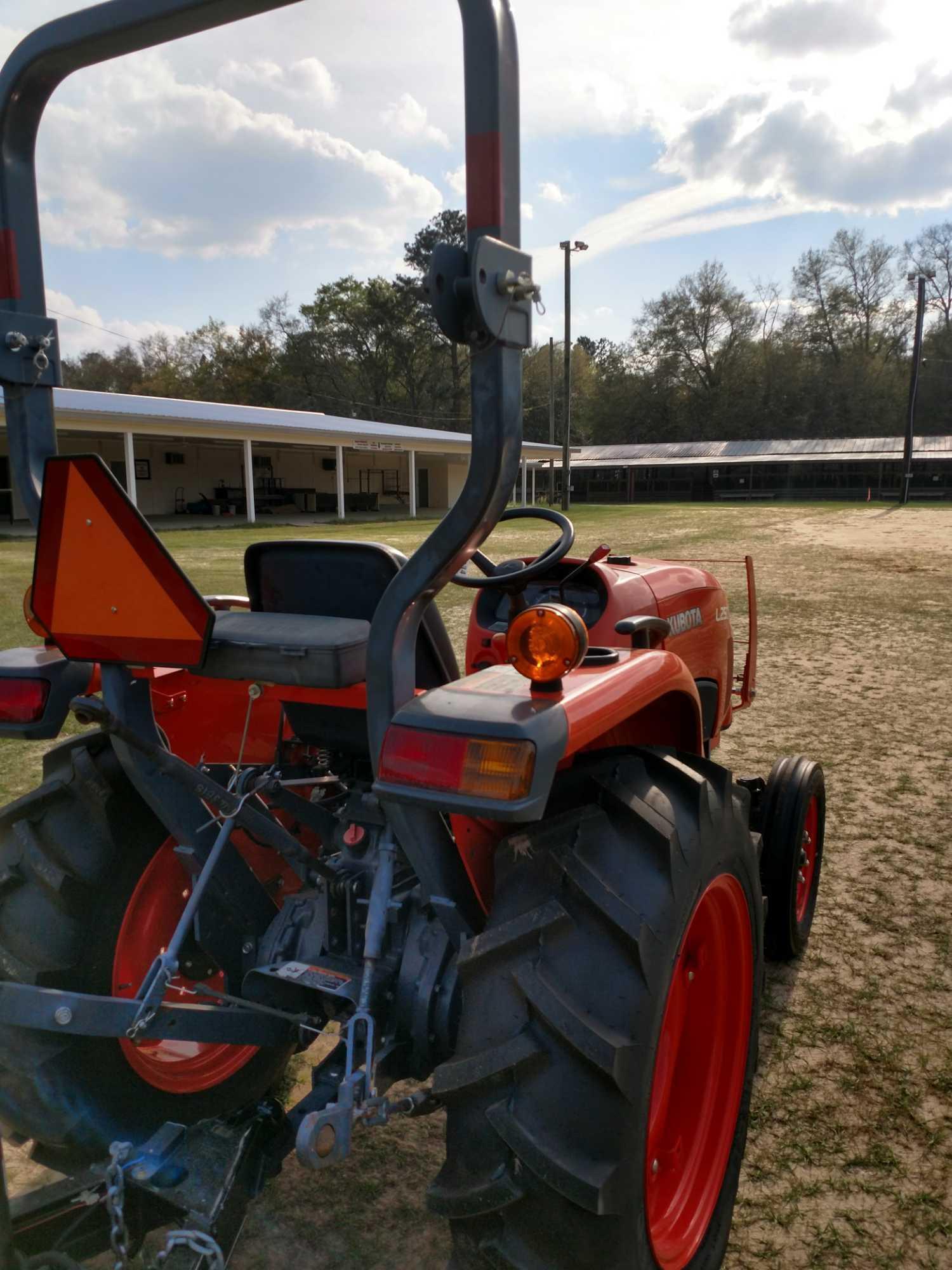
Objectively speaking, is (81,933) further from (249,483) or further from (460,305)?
(249,483)

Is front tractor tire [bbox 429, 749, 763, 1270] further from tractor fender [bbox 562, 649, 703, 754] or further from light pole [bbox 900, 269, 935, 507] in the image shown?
light pole [bbox 900, 269, 935, 507]

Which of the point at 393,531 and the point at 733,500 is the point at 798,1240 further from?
the point at 733,500

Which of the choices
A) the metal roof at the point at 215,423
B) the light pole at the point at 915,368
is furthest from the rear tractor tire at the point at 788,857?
the light pole at the point at 915,368

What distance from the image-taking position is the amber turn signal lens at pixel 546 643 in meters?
1.37

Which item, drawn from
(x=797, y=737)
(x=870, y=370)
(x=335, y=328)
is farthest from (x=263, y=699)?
(x=870, y=370)

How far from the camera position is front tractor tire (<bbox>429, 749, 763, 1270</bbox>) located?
1315mm

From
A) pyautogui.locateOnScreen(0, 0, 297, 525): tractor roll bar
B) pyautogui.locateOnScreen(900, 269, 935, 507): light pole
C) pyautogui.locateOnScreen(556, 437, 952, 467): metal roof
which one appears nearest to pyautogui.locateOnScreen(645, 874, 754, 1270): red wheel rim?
pyautogui.locateOnScreen(0, 0, 297, 525): tractor roll bar

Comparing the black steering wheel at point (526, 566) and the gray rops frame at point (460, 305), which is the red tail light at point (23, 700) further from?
the black steering wheel at point (526, 566)

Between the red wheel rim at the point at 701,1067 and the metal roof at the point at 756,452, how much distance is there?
138 ft

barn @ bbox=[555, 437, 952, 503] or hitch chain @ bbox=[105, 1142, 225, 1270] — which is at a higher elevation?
barn @ bbox=[555, 437, 952, 503]

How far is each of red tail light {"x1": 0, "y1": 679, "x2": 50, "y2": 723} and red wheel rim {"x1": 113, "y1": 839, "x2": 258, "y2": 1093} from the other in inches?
15.9

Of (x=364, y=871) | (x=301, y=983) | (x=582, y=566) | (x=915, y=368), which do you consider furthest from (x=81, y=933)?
(x=915, y=368)

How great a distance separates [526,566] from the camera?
2582 mm

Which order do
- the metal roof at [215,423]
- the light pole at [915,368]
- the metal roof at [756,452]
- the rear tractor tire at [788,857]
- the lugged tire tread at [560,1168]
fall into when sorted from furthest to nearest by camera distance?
the metal roof at [756,452] → the light pole at [915,368] → the metal roof at [215,423] → the rear tractor tire at [788,857] → the lugged tire tread at [560,1168]
